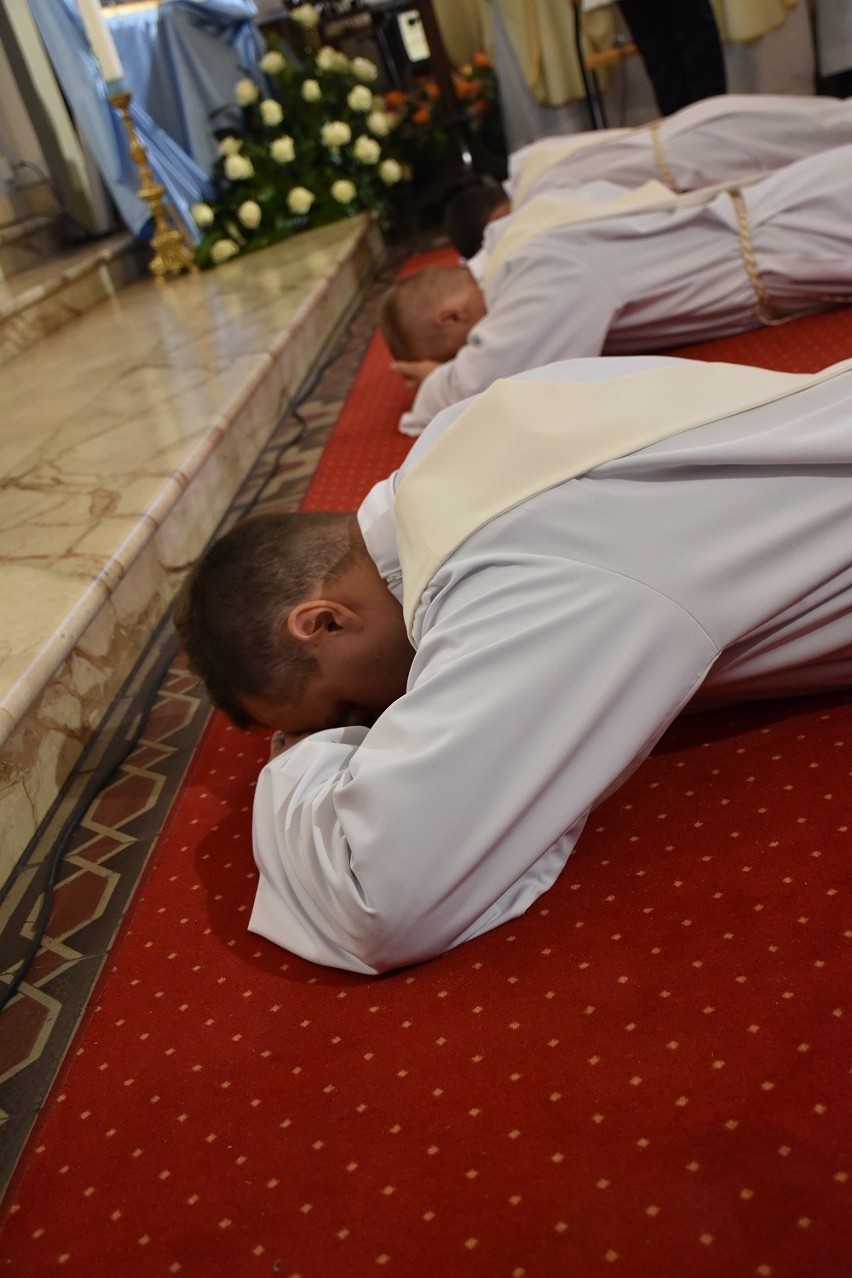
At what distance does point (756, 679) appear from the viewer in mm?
1478

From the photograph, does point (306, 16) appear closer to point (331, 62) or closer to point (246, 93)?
point (331, 62)

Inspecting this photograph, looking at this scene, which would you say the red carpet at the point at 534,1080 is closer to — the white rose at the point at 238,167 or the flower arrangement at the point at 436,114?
the white rose at the point at 238,167

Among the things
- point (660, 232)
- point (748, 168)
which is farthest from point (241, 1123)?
point (748, 168)

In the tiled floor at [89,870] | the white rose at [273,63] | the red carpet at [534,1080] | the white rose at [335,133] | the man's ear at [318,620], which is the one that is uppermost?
the white rose at [273,63]

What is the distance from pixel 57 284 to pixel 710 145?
8.92 feet

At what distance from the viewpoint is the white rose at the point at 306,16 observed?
629 centimetres

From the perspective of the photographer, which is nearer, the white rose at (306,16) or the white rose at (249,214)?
the white rose at (249,214)

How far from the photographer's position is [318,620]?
1.46m

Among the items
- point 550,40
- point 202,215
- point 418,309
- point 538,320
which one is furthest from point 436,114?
point 538,320

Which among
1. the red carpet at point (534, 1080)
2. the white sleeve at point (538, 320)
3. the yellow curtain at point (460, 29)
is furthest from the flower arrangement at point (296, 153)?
the red carpet at point (534, 1080)

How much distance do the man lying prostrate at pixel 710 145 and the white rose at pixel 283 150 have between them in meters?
2.20

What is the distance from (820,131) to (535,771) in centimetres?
320

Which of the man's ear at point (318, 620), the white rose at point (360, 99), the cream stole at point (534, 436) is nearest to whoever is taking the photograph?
the cream stole at point (534, 436)

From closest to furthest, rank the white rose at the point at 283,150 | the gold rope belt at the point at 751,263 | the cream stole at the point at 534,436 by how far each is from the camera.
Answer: the cream stole at the point at 534,436 < the gold rope belt at the point at 751,263 < the white rose at the point at 283,150
